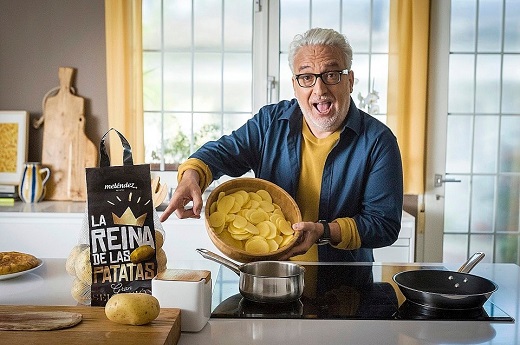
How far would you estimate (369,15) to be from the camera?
407cm

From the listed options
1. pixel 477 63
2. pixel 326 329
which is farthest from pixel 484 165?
pixel 326 329

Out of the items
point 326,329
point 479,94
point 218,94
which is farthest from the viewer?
point 218,94

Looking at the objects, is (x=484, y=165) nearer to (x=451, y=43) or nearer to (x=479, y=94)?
(x=479, y=94)

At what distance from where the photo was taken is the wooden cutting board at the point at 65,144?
4.07 m

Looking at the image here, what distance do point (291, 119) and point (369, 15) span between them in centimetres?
193

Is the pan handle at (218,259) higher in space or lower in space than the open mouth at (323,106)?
lower

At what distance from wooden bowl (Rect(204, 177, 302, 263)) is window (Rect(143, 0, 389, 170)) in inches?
82.3

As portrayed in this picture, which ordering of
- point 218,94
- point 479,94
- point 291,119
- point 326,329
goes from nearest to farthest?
point 326,329 < point 291,119 < point 479,94 < point 218,94

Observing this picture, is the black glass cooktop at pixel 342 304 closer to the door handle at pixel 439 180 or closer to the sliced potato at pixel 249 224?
the sliced potato at pixel 249 224

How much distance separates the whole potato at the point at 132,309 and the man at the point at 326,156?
0.77 metres

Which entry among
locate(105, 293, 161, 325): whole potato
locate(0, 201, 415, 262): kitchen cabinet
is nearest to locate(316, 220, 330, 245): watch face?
locate(105, 293, 161, 325): whole potato

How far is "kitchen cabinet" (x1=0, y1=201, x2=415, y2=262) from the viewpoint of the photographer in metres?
3.61

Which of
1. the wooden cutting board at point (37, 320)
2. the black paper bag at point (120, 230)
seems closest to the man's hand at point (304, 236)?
the black paper bag at point (120, 230)

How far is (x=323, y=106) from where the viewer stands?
7.47 feet
